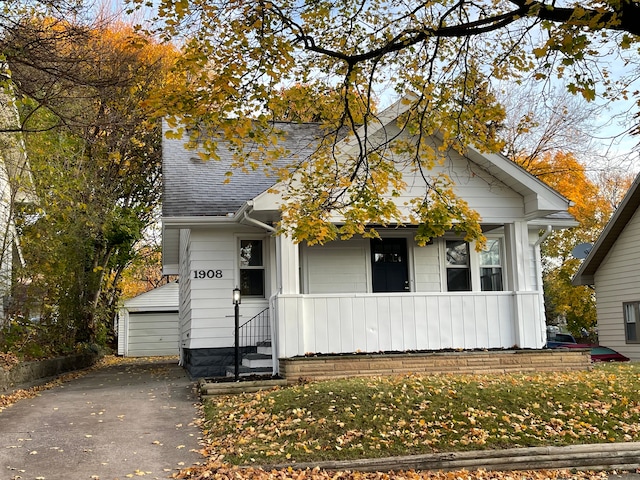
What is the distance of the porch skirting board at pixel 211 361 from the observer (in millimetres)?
13641

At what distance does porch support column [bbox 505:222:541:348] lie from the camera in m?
12.8

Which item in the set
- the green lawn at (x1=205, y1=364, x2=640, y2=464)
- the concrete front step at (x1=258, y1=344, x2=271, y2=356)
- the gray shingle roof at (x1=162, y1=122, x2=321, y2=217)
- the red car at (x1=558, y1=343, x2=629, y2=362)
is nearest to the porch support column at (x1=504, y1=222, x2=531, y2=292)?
the green lawn at (x1=205, y1=364, x2=640, y2=464)

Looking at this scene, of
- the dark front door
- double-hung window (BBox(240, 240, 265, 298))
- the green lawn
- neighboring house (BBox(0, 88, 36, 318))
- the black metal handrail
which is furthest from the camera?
the dark front door

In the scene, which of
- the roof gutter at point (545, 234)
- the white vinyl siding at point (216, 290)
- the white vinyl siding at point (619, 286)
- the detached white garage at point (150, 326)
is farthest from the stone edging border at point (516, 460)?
the detached white garage at point (150, 326)

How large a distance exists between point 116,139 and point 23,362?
31.2 ft

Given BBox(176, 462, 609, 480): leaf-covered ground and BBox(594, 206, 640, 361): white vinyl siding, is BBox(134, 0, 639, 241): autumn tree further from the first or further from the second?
BBox(594, 206, 640, 361): white vinyl siding

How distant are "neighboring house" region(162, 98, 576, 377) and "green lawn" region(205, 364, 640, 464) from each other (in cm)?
222

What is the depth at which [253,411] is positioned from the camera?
9125 mm

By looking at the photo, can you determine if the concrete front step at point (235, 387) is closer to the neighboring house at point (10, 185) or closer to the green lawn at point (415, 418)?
the green lawn at point (415, 418)

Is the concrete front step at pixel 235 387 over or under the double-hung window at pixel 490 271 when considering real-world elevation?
under

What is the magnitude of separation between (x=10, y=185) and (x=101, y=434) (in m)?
7.06

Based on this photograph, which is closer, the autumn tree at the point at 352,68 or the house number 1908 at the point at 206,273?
the autumn tree at the point at 352,68

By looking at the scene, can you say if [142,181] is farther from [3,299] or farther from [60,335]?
[3,299]

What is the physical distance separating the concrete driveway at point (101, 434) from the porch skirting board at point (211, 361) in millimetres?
967
